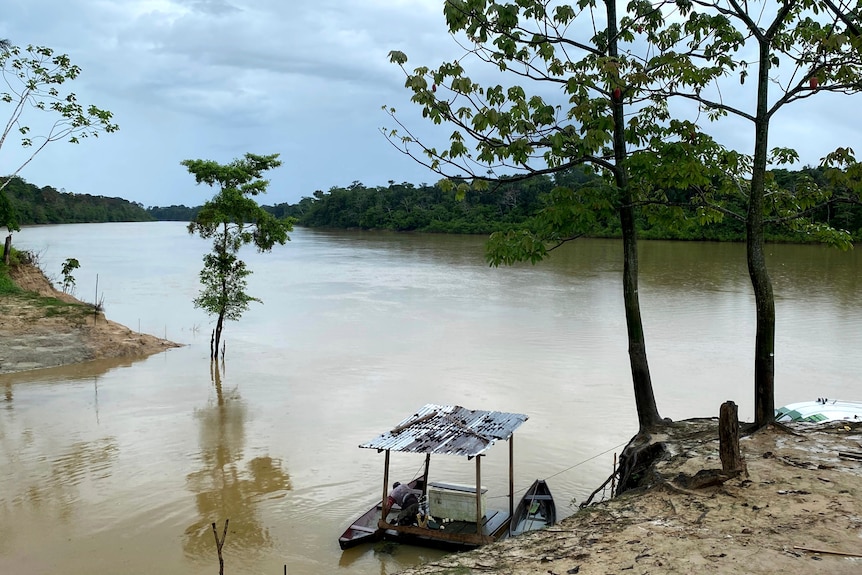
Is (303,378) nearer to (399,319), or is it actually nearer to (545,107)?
(399,319)

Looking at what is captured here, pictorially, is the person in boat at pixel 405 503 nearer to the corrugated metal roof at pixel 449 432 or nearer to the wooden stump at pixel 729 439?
the corrugated metal roof at pixel 449 432

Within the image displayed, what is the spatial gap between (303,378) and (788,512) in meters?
11.8

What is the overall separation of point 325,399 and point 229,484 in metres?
4.42

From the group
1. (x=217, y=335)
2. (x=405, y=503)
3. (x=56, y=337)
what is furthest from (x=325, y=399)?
(x=56, y=337)

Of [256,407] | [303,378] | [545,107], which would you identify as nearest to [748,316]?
[303,378]

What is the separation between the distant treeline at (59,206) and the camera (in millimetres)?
81500

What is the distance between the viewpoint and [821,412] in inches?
344

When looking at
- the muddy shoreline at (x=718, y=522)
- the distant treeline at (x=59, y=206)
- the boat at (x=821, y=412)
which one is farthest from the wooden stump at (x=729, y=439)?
the distant treeline at (x=59, y=206)

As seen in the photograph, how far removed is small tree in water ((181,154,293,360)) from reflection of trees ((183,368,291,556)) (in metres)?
4.33

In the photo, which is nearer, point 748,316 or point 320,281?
point 748,316

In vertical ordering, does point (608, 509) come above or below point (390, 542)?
above

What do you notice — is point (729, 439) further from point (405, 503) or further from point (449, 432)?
point (405, 503)

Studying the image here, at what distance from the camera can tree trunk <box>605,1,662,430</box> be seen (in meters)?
7.61

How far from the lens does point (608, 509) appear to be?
219 inches
